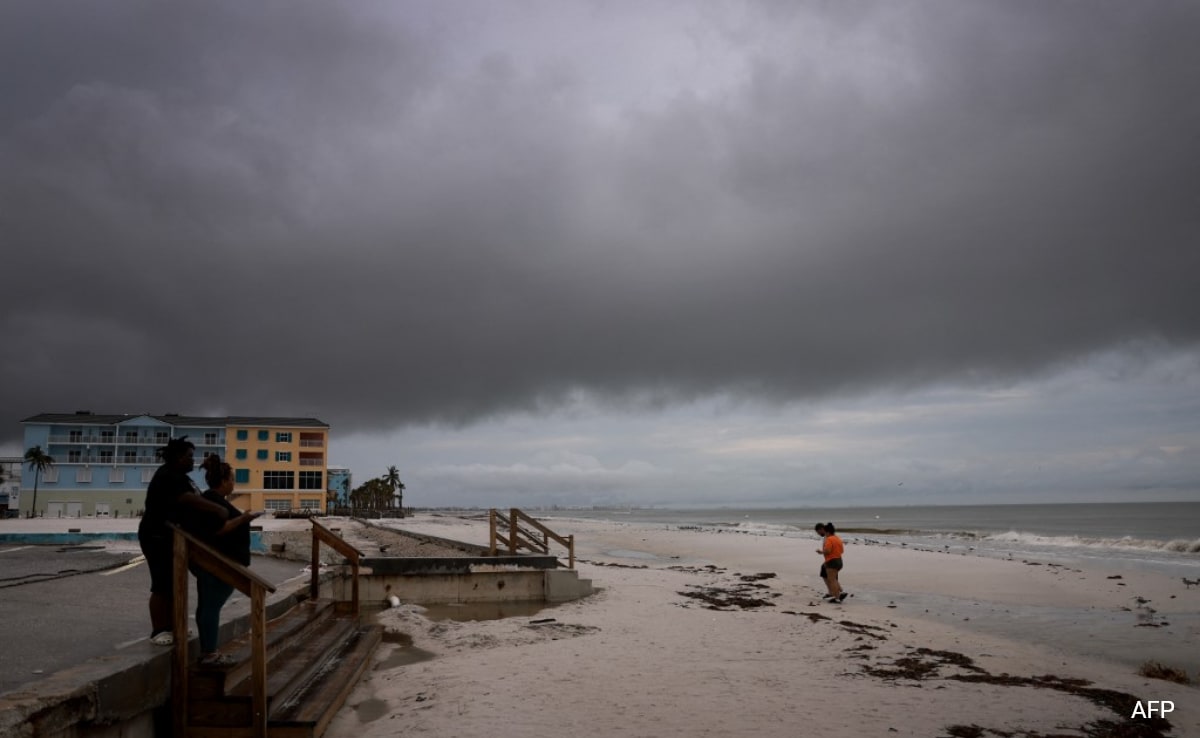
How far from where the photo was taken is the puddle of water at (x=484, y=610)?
13.2 metres

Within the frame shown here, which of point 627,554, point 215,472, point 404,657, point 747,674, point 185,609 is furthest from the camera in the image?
point 627,554

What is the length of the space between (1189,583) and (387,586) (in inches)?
805

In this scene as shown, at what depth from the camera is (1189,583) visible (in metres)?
20.2

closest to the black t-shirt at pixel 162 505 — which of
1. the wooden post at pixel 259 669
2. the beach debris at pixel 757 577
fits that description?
the wooden post at pixel 259 669

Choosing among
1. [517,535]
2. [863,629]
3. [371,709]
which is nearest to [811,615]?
[863,629]

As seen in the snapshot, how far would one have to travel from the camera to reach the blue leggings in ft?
18.4

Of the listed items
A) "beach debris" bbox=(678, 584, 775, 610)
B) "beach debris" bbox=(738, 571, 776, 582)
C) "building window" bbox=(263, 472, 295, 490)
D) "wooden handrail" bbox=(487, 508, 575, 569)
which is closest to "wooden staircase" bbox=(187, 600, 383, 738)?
"beach debris" bbox=(678, 584, 775, 610)

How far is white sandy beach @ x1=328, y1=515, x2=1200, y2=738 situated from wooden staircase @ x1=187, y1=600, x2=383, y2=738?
0.31 m

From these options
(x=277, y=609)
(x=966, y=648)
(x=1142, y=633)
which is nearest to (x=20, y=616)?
(x=277, y=609)

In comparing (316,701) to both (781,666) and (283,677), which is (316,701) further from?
(781,666)

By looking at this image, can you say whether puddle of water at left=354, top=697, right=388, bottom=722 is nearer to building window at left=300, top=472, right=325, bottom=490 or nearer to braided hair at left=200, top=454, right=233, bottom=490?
braided hair at left=200, top=454, right=233, bottom=490

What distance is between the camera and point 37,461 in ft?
230

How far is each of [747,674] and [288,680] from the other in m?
4.77

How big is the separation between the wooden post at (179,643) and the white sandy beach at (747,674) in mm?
1301
